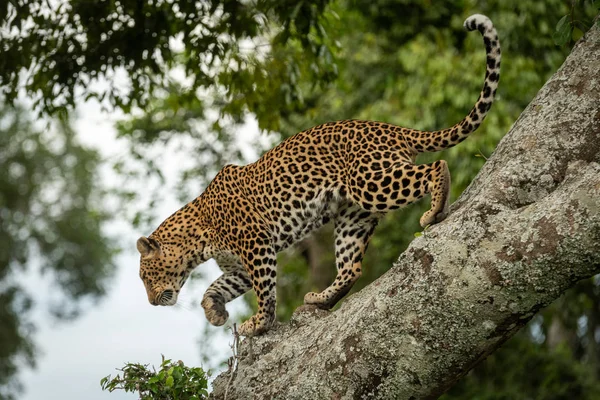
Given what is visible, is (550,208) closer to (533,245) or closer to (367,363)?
(533,245)

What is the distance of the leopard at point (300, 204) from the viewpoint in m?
6.74

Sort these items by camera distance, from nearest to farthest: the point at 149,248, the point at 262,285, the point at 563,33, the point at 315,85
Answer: the point at 563,33 < the point at 262,285 < the point at 149,248 < the point at 315,85

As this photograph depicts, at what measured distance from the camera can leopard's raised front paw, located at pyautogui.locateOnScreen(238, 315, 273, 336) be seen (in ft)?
23.6

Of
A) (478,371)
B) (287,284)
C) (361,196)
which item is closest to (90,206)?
(287,284)

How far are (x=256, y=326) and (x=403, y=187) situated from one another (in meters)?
1.61

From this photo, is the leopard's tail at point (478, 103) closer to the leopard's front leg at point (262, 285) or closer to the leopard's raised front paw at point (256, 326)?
the leopard's front leg at point (262, 285)

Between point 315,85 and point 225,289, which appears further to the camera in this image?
point 315,85

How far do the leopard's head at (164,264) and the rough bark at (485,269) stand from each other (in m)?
1.84

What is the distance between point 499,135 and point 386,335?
9.73 meters

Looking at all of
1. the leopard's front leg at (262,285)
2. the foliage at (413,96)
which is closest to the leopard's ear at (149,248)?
the leopard's front leg at (262,285)

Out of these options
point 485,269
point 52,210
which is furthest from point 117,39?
point 52,210

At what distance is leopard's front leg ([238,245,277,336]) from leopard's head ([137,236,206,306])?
70cm

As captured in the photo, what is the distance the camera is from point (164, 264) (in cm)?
800

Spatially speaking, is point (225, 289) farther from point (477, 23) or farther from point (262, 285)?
point (477, 23)
